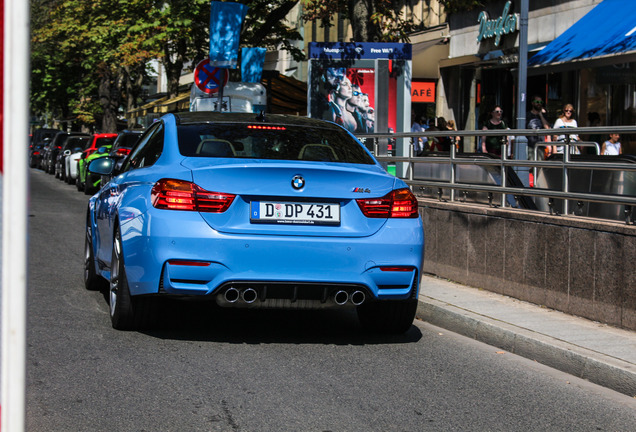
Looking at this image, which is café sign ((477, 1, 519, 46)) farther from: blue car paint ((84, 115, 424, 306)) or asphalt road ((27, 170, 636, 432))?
blue car paint ((84, 115, 424, 306))

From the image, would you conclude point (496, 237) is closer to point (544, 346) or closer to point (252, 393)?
point (544, 346)

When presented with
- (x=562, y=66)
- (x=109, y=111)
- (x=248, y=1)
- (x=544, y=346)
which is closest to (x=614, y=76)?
(x=562, y=66)

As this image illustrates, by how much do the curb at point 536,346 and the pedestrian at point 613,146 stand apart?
180 centimetres

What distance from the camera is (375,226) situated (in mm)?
6680

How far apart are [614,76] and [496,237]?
14691mm

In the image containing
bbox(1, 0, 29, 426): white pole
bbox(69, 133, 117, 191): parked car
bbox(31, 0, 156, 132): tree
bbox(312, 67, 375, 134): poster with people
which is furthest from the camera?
bbox(31, 0, 156, 132): tree

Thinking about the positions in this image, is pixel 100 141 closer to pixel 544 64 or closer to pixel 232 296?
pixel 544 64

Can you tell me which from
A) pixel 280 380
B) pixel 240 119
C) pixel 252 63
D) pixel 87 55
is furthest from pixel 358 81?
pixel 87 55

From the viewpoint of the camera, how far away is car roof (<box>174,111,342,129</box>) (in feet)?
24.7

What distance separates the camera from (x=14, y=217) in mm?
1755

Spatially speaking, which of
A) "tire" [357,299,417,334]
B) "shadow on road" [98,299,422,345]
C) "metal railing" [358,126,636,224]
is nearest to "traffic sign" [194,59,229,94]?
"metal railing" [358,126,636,224]

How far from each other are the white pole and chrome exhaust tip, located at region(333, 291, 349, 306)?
16.0 feet

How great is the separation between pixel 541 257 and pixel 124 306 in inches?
137

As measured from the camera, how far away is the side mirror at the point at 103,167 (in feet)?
28.9
